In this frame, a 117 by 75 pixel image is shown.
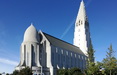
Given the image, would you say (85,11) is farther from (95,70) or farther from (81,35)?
(95,70)

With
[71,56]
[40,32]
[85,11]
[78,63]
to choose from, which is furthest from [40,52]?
[85,11]

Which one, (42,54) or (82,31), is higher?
(82,31)

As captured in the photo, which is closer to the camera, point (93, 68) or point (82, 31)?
point (93, 68)

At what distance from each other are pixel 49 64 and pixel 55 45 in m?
10.1

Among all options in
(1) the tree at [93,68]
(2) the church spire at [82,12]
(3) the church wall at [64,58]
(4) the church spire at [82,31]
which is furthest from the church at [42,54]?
(2) the church spire at [82,12]

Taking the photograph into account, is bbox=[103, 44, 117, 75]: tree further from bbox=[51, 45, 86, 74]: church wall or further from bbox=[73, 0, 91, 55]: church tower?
bbox=[73, 0, 91, 55]: church tower

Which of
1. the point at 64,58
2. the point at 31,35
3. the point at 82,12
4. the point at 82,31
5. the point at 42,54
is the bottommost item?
the point at 64,58

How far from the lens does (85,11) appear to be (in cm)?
12112

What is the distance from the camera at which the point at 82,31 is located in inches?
4555

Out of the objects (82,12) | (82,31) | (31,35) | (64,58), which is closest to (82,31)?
(82,31)

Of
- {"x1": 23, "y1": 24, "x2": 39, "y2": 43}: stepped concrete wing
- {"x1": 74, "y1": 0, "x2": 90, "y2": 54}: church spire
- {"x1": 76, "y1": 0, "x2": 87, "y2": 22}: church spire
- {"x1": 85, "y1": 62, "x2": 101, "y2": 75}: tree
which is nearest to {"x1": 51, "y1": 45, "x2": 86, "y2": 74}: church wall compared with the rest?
{"x1": 23, "y1": 24, "x2": 39, "y2": 43}: stepped concrete wing

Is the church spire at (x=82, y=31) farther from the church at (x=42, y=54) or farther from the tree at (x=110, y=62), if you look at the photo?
the tree at (x=110, y=62)

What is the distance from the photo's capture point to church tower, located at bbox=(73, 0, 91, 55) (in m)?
114

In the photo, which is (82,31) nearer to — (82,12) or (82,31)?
(82,31)
